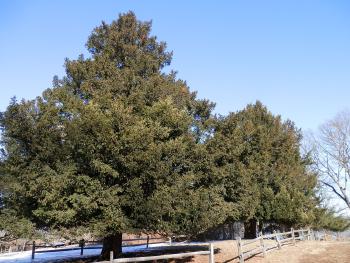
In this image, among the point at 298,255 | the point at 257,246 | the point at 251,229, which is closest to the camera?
the point at 298,255

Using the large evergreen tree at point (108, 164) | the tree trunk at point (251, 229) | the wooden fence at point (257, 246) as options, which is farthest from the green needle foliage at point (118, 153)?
the tree trunk at point (251, 229)

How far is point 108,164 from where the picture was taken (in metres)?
17.4

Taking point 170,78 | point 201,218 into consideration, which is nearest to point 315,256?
point 201,218

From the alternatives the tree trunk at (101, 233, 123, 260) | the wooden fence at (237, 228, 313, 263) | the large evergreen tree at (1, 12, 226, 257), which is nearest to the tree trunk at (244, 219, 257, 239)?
the wooden fence at (237, 228, 313, 263)

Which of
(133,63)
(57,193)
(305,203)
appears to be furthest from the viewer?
(305,203)

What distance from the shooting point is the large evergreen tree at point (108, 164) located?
16.8m

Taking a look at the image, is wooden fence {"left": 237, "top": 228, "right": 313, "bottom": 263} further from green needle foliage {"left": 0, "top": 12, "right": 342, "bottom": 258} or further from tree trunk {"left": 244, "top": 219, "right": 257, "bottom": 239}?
tree trunk {"left": 244, "top": 219, "right": 257, "bottom": 239}

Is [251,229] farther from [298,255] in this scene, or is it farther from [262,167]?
[298,255]

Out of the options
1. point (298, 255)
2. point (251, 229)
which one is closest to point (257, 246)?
point (298, 255)

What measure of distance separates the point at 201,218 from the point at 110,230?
16.6ft

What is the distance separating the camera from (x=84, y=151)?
1744 centimetres

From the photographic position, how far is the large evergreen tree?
16.8m

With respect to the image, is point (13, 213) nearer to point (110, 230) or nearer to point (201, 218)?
point (110, 230)

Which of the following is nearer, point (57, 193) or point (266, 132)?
point (57, 193)
